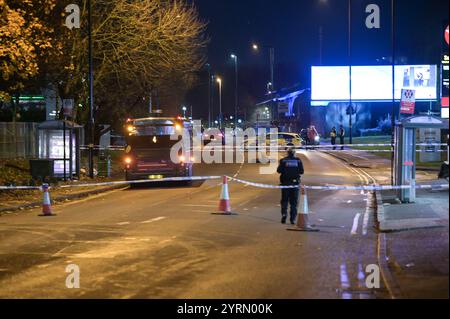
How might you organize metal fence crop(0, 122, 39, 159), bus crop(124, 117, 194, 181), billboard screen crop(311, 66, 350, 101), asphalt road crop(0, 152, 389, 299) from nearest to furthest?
asphalt road crop(0, 152, 389, 299) < bus crop(124, 117, 194, 181) < metal fence crop(0, 122, 39, 159) < billboard screen crop(311, 66, 350, 101)

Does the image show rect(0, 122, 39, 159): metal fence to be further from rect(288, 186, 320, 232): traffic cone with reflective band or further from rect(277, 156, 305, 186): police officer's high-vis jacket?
rect(288, 186, 320, 232): traffic cone with reflective band

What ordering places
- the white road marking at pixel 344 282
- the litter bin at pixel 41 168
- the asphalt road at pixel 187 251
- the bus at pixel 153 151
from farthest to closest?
the litter bin at pixel 41 168 < the bus at pixel 153 151 < the asphalt road at pixel 187 251 < the white road marking at pixel 344 282

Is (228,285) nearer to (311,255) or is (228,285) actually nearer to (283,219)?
(311,255)

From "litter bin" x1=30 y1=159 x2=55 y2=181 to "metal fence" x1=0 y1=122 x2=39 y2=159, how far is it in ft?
17.9

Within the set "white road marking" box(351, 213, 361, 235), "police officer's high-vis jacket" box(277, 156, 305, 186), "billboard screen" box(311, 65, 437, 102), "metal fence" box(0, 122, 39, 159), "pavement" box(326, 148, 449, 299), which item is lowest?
"white road marking" box(351, 213, 361, 235)

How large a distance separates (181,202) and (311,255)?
8.74 metres

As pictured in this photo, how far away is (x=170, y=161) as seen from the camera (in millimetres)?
23844

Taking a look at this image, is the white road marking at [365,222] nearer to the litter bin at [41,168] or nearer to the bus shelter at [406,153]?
the bus shelter at [406,153]

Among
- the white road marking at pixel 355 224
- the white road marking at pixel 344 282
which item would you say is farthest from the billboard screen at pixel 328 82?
the white road marking at pixel 344 282

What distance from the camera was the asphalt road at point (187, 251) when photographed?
8141mm

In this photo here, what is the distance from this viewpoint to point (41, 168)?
2458 centimetres

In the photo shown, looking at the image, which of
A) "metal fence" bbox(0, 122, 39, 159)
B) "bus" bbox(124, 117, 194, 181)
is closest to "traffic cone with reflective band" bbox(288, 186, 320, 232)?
"bus" bbox(124, 117, 194, 181)

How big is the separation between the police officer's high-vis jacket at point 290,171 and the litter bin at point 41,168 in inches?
515

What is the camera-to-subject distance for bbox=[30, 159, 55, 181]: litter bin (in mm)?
24453
